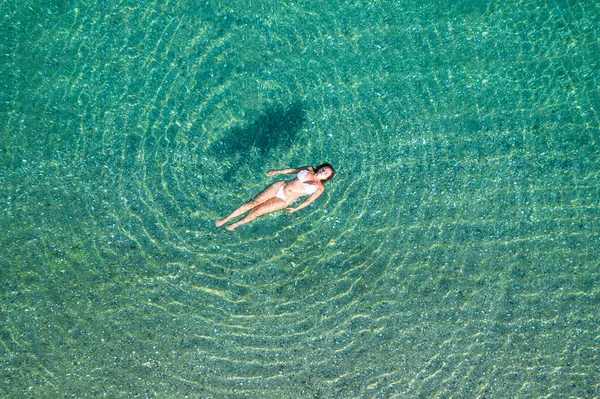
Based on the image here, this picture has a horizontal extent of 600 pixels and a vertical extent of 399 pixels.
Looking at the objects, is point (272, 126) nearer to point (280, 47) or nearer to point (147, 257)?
point (280, 47)

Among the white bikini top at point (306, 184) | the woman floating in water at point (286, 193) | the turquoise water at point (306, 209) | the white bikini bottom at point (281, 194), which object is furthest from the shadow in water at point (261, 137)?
the white bikini top at point (306, 184)

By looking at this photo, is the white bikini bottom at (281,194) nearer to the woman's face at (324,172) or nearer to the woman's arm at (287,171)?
the woman's arm at (287,171)

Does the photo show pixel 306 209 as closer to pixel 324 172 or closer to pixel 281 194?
pixel 281 194

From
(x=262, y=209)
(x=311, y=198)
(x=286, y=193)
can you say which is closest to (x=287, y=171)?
(x=286, y=193)

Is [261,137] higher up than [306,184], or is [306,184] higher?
[261,137]

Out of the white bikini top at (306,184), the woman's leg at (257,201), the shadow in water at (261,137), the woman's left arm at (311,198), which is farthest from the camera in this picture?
the shadow in water at (261,137)

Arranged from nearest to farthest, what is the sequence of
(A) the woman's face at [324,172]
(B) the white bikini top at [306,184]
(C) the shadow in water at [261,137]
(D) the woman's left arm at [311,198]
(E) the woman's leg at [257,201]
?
(A) the woman's face at [324,172] < (B) the white bikini top at [306,184] < (D) the woman's left arm at [311,198] < (E) the woman's leg at [257,201] < (C) the shadow in water at [261,137]

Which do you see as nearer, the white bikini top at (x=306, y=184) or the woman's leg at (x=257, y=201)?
the white bikini top at (x=306, y=184)
